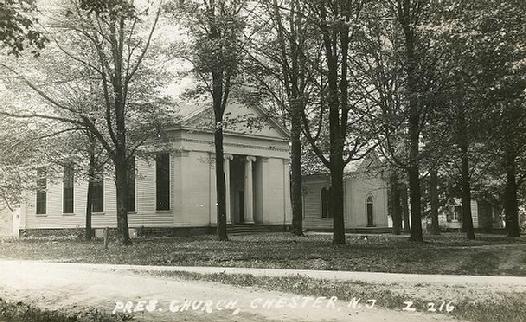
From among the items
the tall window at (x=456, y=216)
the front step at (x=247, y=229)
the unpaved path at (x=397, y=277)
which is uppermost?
the tall window at (x=456, y=216)

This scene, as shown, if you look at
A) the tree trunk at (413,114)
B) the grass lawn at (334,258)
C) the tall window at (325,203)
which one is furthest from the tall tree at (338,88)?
the tall window at (325,203)

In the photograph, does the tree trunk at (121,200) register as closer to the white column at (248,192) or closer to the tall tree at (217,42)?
the tall tree at (217,42)

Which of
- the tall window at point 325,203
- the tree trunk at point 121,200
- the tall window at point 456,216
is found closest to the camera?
the tree trunk at point 121,200

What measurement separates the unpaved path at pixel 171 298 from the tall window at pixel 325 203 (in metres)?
36.2

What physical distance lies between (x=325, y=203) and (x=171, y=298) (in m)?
40.7

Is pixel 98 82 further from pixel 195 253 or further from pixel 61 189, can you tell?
pixel 61 189

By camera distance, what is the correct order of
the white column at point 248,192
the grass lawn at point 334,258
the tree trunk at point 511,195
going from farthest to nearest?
the white column at point 248,192
the tree trunk at point 511,195
the grass lawn at point 334,258

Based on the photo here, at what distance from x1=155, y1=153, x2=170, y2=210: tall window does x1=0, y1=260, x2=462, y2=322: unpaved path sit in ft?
70.3

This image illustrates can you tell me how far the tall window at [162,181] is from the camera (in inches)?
1407

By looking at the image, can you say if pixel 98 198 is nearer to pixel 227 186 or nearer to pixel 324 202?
pixel 227 186

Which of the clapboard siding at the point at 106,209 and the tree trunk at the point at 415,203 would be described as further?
the clapboard siding at the point at 106,209

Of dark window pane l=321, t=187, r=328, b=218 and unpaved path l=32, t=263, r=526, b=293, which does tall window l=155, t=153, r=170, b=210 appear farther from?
unpaved path l=32, t=263, r=526, b=293

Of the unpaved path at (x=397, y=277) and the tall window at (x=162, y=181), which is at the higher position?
the tall window at (x=162, y=181)

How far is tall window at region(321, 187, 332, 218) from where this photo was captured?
162 ft
